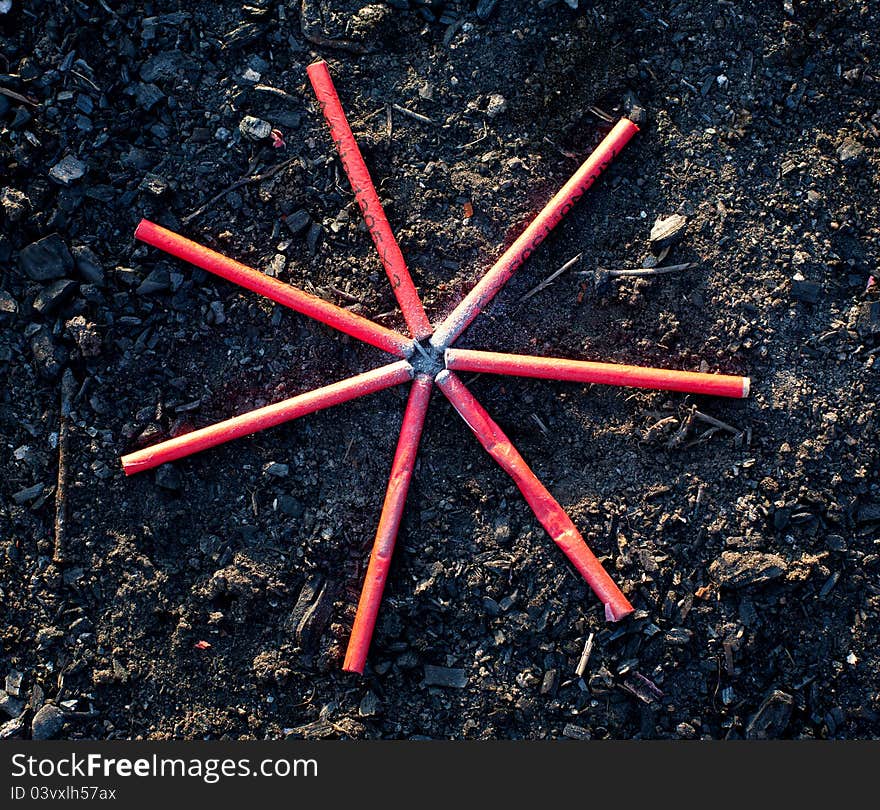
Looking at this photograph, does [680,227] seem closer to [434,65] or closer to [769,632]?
[434,65]

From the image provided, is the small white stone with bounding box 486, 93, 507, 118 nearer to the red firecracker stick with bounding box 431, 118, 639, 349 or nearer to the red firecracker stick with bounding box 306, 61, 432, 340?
the red firecracker stick with bounding box 431, 118, 639, 349

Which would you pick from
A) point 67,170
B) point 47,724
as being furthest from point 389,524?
point 67,170

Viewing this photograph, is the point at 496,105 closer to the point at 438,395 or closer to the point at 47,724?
the point at 438,395

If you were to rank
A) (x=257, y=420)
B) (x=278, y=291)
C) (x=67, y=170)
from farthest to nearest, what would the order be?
(x=67, y=170), (x=278, y=291), (x=257, y=420)

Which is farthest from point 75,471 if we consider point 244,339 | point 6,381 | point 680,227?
point 680,227

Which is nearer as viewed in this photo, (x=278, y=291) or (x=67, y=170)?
(x=278, y=291)

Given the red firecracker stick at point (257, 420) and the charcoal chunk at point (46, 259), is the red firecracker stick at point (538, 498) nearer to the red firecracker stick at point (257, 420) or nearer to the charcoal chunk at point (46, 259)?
the red firecracker stick at point (257, 420)

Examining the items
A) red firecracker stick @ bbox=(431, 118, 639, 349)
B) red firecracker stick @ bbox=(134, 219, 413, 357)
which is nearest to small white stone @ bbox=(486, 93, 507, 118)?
red firecracker stick @ bbox=(431, 118, 639, 349)
